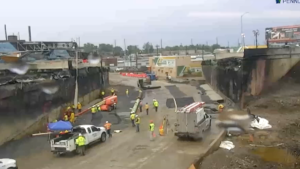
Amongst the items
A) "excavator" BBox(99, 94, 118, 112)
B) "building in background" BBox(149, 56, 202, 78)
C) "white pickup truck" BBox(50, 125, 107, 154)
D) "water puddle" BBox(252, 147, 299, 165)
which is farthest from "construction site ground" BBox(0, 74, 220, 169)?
"building in background" BBox(149, 56, 202, 78)

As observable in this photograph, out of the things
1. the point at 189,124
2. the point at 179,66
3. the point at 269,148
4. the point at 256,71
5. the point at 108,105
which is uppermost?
the point at 256,71

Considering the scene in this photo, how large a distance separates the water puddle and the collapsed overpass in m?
14.6

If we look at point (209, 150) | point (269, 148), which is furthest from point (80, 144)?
point (269, 148)

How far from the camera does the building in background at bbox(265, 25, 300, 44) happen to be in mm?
79812

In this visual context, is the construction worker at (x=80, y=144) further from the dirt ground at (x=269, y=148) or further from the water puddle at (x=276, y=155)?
the water puddle at (x=276, y=155)

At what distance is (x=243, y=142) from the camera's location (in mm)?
20391

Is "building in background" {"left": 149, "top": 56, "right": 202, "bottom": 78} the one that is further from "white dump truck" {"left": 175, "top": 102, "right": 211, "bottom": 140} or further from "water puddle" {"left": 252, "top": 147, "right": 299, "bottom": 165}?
"water puddle" {"left": 252, "top": 147, "right": 299, "bottom": 165}

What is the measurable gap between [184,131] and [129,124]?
27.5ft

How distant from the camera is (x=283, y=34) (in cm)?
8181

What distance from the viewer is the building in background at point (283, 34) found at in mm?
79812

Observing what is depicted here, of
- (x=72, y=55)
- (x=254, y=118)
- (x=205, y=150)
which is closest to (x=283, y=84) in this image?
(x=254, y=118)

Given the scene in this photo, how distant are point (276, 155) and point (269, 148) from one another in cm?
103

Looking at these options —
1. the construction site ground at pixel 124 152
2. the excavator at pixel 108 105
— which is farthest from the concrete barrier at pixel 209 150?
→ the excavator at pixel 108 105

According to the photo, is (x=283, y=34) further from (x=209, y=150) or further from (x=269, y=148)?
(x=209, y=150)
